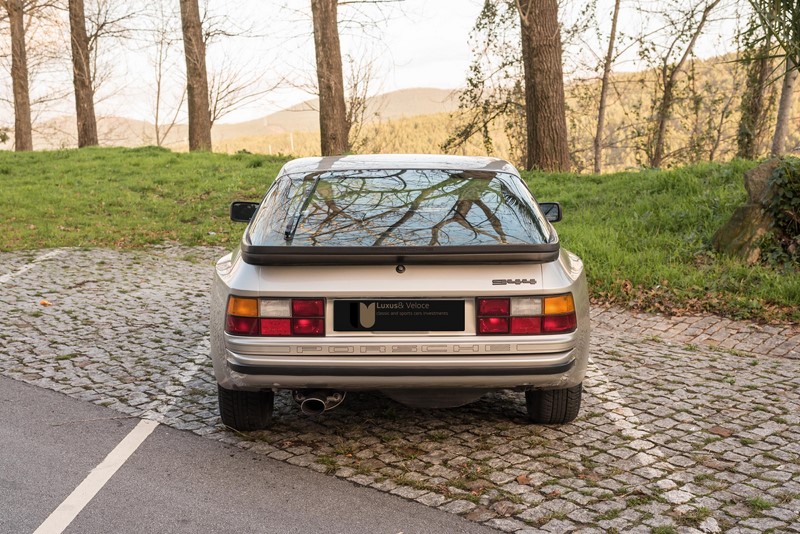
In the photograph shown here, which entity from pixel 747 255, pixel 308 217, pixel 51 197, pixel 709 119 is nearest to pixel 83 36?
pixel 51 197

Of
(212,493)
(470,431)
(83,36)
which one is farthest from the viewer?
(83,36)

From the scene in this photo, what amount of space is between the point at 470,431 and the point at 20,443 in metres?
2.53

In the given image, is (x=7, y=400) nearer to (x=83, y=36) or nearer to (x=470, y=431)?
Result: (x=470, y=431)

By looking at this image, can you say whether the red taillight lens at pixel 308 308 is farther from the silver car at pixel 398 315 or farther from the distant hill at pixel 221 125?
the distant hill at pixel 221 125

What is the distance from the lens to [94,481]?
4160mm

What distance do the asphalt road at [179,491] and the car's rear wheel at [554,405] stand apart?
1.30 meters

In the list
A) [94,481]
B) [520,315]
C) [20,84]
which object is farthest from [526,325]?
[20,84]

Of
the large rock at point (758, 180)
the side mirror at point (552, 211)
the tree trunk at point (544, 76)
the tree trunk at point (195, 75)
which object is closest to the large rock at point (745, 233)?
the large rock at point (758, 180)

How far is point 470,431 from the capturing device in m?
4.93

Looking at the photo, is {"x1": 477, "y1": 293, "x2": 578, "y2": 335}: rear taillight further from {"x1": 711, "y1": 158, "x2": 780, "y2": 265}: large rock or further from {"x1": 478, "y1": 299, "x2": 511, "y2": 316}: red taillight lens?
{"x1": 711, "y1": 158, "x2": 780, "y2": 265}: large rock

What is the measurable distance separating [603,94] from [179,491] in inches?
1080

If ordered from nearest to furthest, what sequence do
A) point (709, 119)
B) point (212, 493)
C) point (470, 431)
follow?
point (212, 493) < point (470, 431) < point (709, 119)

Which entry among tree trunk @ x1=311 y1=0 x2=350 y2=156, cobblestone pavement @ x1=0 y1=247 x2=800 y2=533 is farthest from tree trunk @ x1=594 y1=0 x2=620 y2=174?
cobblestone pavement @ x1=0 y1=247 x2=800 y2=533

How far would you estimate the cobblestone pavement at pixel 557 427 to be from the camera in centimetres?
389
